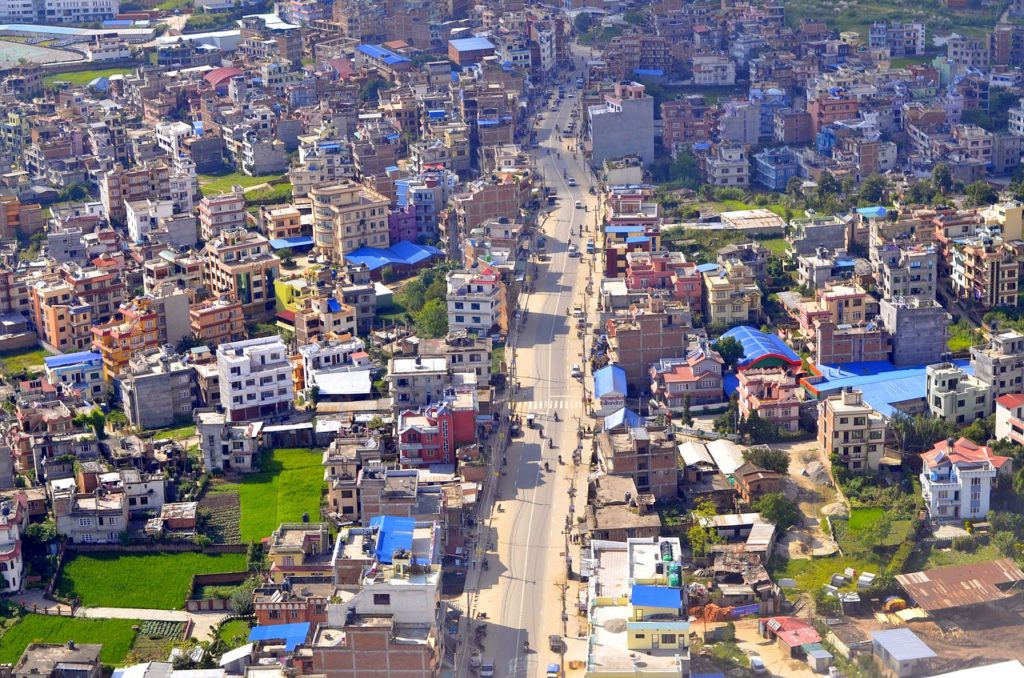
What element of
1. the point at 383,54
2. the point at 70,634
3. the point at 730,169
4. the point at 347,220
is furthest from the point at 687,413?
the point at 383,54

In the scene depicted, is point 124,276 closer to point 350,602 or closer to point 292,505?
point 292,505

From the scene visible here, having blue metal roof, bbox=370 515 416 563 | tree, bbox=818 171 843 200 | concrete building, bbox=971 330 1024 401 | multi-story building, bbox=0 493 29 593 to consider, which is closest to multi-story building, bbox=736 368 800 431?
concrete building, bbox=971 330 1024 401

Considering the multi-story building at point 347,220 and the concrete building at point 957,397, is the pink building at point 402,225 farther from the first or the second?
the concrete building at point 957,397

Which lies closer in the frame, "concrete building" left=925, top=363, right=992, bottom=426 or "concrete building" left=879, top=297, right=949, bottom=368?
"concrete building" left=925, top=363, right=992, bottom=426

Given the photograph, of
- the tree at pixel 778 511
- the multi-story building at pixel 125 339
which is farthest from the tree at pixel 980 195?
the multi-story building at pixel 125 339

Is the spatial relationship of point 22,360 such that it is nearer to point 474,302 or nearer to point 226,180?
point 474,302

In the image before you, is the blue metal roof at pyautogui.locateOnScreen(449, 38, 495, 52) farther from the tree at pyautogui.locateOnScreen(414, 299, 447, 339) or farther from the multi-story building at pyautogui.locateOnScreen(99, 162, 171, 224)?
the tree at pyautogui.locateOnScreen(414, 299, 447, 339)

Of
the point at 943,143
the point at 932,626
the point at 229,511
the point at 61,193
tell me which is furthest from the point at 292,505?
the point at 943,143
